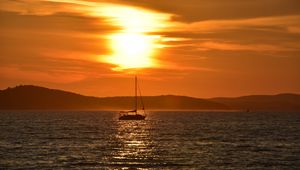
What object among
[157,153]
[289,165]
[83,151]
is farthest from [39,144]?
[289,165]

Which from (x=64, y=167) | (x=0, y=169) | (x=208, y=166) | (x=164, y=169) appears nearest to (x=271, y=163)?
(x=208, y=166)

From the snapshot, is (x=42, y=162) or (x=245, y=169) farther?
(x=42, y=162)

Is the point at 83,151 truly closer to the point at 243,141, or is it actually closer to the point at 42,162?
the point at 42,162

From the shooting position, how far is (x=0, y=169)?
68625 mm

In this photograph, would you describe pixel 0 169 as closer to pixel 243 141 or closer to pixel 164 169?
pixel 164 169

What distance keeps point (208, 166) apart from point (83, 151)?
A: 25913 millimetres

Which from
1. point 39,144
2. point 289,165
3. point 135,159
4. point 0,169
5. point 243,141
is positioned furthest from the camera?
point 243,141

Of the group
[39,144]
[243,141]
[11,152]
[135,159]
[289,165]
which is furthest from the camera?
[243,141]

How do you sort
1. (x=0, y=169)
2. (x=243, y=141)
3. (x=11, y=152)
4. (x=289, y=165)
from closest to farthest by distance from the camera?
(x=0, y=169)
(x=289, y=165)
(x=11, y=152)
(x=243, y=141)

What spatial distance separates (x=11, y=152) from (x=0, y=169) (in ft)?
63.6

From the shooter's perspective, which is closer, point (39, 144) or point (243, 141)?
point (39, 144)

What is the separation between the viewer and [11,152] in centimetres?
8775

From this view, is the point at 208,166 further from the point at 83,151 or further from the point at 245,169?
the point at 83,151

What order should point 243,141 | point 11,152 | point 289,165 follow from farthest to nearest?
Answer: point 243,141, point 11,152, point 289,165
